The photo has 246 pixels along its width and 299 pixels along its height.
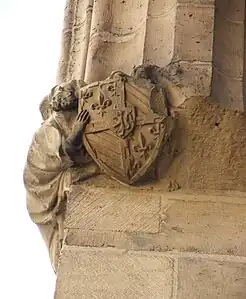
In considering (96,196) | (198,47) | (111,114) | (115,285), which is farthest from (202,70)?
(115,285)

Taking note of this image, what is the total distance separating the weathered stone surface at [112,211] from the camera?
3322mm

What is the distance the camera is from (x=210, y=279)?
10.4 feet

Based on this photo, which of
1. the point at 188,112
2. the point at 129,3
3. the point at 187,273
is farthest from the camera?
the point at 129,3

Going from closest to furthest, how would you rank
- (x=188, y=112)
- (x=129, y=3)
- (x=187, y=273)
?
(x=187, y=273) < (x=188, y=112) < (x=129, y=3)

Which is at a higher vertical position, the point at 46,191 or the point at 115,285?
the point at 46,191

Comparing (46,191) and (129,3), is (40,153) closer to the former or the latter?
(46,191)

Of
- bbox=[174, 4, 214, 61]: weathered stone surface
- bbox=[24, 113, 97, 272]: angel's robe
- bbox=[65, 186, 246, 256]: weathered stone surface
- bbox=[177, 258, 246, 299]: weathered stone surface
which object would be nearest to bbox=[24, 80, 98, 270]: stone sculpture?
bbox=[24, 113, 97, 272]: angel's robe

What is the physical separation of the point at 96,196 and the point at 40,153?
0.97 feet

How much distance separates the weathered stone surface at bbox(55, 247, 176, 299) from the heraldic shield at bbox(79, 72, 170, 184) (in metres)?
0.29

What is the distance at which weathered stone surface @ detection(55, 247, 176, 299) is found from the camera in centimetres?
318

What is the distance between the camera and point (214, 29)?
11.7ft

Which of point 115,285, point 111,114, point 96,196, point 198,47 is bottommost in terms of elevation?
point 115,285

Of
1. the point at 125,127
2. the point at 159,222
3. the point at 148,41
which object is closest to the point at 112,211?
the point at 159,222

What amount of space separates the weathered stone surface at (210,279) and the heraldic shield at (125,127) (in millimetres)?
376
